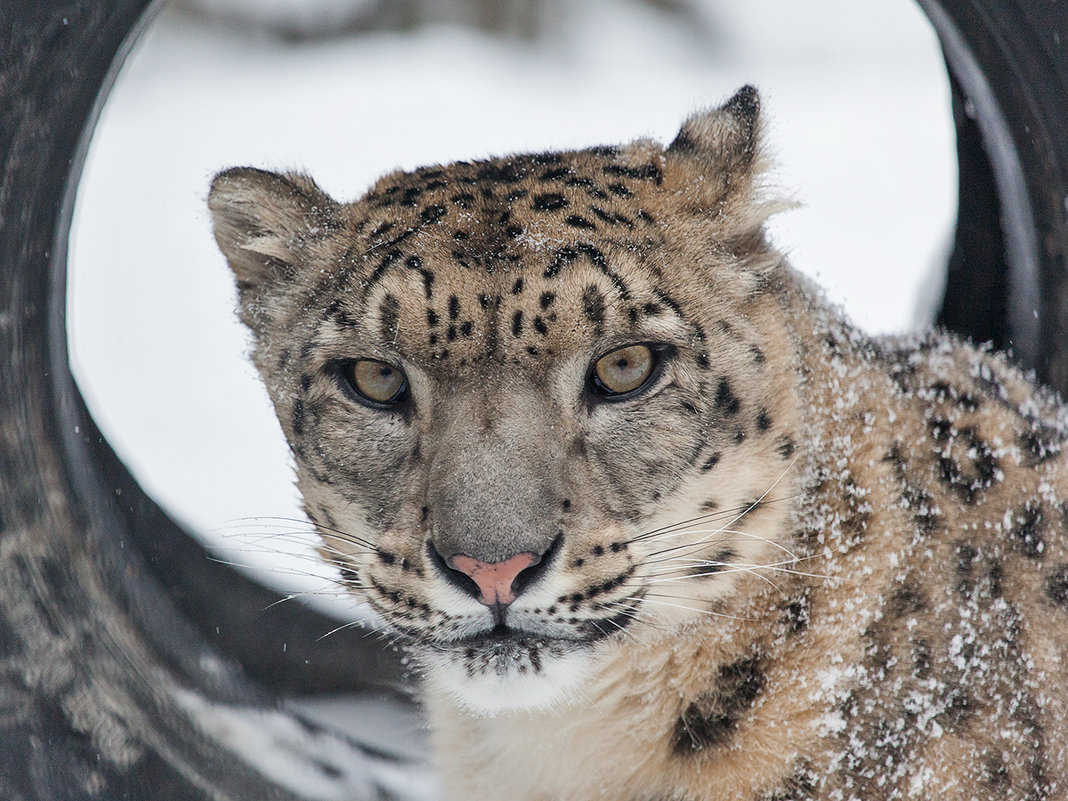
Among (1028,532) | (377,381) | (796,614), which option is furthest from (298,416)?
(1028,532)

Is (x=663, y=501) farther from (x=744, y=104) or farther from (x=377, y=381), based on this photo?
(x=744, y=104)

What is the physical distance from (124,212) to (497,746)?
5.71 metres

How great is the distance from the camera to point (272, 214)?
385cm

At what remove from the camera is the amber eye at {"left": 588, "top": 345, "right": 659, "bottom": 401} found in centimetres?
331

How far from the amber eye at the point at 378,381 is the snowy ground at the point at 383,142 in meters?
0.73

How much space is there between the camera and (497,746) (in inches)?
148

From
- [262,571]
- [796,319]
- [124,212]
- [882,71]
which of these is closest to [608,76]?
[882,71]

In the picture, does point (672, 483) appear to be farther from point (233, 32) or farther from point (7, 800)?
point (233, 32)

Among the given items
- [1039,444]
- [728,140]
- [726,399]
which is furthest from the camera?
[1039,444]

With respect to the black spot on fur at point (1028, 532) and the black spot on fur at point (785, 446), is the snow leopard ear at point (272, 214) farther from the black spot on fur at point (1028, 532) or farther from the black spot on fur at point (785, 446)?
the black spot on fur at point (1028, 532)

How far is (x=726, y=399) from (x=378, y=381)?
3.44 ft

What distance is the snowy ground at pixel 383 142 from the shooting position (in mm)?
6336

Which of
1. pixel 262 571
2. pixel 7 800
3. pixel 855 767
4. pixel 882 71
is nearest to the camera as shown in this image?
pixel 855 767

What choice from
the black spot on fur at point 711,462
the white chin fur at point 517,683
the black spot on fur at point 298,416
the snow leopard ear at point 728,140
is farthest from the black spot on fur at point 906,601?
the black spot on fur at point 298,416
